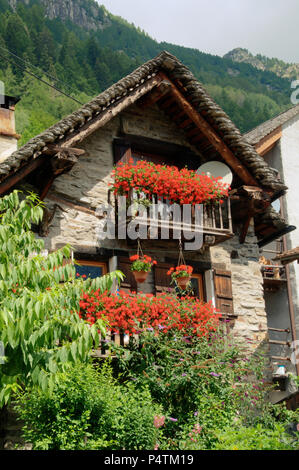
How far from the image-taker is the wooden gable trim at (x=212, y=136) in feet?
44.7

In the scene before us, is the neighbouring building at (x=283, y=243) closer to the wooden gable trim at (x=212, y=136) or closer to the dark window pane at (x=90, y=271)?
the wooden gable trim at (x=212, y=136)

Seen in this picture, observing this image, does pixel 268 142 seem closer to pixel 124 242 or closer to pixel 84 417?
pixel 124 242

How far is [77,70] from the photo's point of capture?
50000 millimetres

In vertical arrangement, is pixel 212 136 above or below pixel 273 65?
below

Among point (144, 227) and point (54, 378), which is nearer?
point (54, 378)

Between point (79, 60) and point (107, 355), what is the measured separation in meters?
45.8

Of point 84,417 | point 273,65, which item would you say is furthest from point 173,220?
point 273,65

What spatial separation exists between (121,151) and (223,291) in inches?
139

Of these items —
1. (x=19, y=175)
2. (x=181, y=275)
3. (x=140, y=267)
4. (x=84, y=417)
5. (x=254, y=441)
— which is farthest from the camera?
(x=181, y=275)

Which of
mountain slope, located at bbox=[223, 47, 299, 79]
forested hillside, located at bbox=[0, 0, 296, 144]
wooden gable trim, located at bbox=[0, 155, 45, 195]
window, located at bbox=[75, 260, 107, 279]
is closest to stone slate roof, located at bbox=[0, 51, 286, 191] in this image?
wooden gable trim, located at bbox=[0, 155, 45, 195]

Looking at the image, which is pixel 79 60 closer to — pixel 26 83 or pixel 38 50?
pixel 38 50

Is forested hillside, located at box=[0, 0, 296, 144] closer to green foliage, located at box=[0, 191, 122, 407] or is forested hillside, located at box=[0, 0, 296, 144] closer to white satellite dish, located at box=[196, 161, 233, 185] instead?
white satellite dish, located at box=[196, 161, 233, 185]
